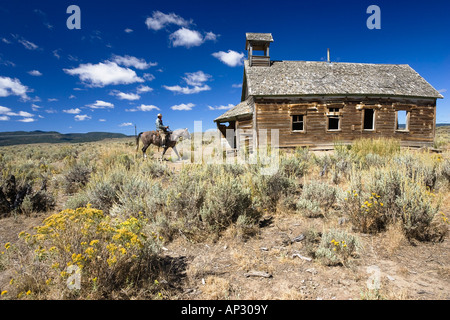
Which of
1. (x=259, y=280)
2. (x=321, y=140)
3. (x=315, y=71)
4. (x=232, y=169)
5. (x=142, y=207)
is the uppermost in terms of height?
(x=315, y=71)

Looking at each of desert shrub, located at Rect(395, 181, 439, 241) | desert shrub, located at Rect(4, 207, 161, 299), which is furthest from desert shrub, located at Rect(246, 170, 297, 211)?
desert shrub, located at Rect(4, 207, 161, 299)

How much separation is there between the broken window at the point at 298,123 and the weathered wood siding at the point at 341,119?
31 cm

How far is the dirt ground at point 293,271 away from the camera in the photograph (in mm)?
2150

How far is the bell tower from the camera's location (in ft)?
47.4

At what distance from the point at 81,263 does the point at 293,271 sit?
7.36 ft

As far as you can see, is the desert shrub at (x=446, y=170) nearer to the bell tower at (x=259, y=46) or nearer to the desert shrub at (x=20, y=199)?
the desert shrub at (x=20, y=199)

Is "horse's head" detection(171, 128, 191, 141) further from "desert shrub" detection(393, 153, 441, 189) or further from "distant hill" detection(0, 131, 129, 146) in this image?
"distant hill" detection(0, 131, 129, 146)

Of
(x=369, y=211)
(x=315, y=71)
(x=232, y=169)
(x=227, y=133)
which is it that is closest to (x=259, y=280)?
(x=369, y=211)

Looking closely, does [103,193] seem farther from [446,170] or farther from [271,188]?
[446,170]

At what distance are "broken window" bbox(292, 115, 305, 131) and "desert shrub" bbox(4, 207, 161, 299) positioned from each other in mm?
12673

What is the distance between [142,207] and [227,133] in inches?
490

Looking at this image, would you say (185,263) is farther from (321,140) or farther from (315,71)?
(315,71)

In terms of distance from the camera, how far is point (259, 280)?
2.41 metres
